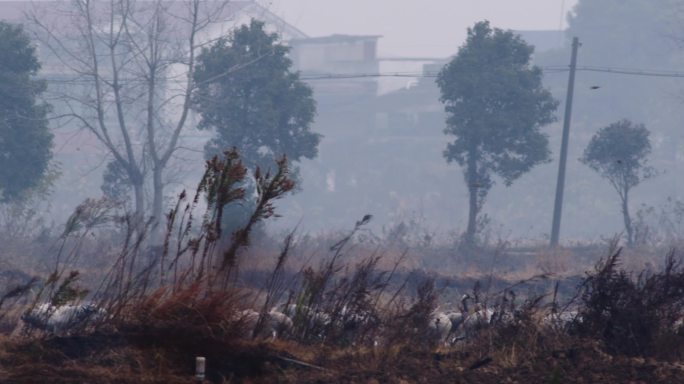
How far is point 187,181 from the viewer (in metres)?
50.2

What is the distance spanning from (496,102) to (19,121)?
1426 centimetres

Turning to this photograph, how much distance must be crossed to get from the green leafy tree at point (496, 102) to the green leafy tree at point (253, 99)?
4.78 meters

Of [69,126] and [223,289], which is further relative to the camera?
[69,126]

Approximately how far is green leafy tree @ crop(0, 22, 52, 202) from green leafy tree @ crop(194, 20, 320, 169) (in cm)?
Answer: 462

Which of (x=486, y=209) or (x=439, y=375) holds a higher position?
→ (x=439, y=375)

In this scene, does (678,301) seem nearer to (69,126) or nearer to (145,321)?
(145,321)

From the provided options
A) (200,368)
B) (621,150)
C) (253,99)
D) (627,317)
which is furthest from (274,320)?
(621,150)

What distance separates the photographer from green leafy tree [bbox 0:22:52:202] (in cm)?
2694

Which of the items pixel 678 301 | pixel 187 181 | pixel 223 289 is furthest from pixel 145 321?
pixel 187 181

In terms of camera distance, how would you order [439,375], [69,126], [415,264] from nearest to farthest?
[439,375] → [415,264] → [69,126]

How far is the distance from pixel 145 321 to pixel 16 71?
75.4 ft

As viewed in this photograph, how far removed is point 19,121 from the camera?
89.6ft

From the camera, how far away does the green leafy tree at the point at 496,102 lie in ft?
98.2

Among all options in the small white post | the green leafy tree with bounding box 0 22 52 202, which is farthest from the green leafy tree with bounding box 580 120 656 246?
the small white post
